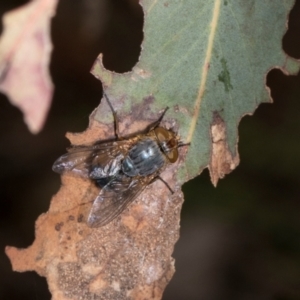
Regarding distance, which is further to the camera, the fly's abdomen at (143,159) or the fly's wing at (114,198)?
the fly's abdomen at (143,159)

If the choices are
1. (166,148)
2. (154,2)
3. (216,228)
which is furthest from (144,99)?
(216,228)

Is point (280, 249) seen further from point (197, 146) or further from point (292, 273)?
point (197, 146)

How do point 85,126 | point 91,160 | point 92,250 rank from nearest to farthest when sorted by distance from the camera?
point 92,250 → point 91,160 → point 85,126

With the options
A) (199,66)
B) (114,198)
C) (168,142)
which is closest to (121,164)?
(114,198)

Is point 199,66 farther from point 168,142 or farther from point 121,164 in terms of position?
point 121,164

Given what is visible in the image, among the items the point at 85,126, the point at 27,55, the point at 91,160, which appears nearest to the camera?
the point at 27,55

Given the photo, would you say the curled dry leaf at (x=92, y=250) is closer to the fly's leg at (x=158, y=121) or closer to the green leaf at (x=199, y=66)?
the fly's leg at (x=158, y=121)

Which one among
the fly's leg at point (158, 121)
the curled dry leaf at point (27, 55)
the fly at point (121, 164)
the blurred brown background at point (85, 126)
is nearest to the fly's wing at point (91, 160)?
the fly at point (121, 164)
